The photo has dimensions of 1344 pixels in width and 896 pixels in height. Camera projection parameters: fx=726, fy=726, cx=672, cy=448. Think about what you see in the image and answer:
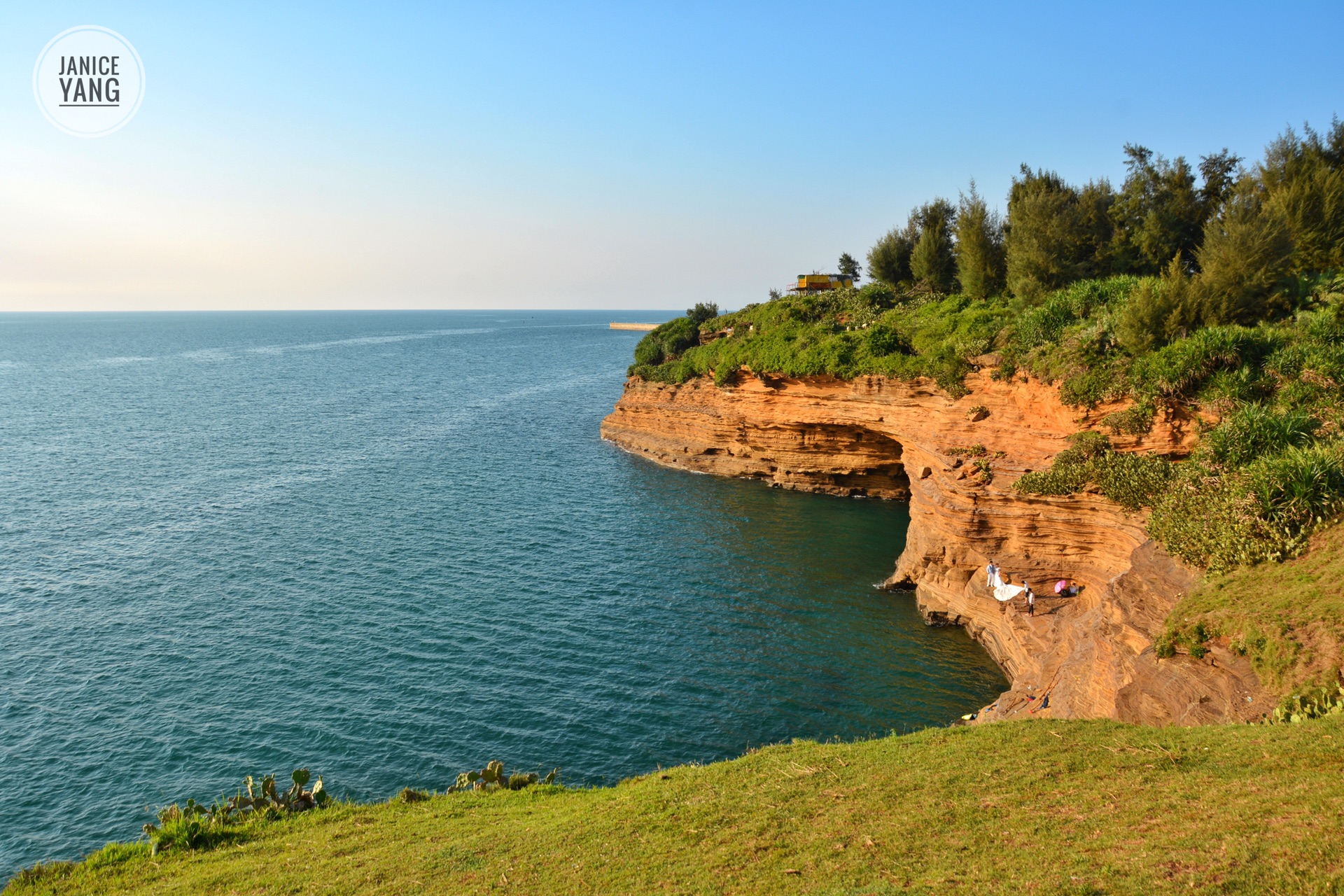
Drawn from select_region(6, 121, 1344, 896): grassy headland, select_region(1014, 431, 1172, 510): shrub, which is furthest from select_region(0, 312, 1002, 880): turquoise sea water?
select_region(1014, 431, 1172, 510): shrub

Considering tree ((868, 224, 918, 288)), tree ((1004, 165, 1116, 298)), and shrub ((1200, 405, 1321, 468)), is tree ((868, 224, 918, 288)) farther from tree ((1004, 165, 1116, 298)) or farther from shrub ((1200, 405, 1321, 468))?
shrub ((1200, 405, 1321, 468))

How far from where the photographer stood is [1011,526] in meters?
28.7

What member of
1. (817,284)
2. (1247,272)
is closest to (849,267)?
(817,284)

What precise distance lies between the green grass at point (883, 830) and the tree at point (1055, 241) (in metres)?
29.7

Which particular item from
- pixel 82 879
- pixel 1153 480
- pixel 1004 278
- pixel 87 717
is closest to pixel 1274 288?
pixel 1153 480

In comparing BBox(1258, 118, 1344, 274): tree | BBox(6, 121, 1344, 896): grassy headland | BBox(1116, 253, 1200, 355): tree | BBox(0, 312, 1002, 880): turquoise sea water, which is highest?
BBox(1258, 118, 1344, 274): tree

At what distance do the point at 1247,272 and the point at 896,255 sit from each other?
108 feet

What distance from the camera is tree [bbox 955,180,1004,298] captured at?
45375 mm

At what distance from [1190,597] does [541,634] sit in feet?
69.3

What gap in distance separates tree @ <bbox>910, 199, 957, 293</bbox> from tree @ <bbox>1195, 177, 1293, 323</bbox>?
998 inches

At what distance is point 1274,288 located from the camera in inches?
1167

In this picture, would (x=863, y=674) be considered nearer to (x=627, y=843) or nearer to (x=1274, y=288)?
(x=627, y=843)

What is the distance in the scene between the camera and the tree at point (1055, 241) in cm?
3884

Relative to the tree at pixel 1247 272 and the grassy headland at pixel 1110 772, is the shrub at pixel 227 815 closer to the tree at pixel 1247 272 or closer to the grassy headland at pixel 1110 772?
the grassy headland at pixel 1110 772
